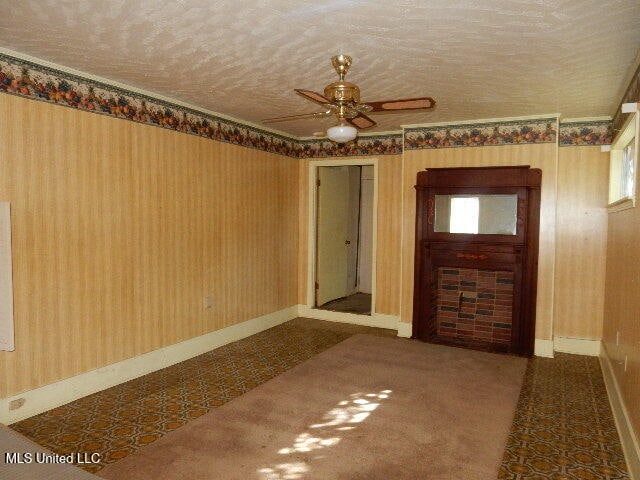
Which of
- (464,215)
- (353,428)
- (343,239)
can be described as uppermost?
(464,215)

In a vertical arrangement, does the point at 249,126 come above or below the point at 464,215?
above

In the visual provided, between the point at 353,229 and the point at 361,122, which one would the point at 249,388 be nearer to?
the point at 361,122

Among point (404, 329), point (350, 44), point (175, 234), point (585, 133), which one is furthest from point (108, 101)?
point (585, 133)

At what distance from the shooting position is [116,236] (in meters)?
4.00

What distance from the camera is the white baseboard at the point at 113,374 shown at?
3.33 meters

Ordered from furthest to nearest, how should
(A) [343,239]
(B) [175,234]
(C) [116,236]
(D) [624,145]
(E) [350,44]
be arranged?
(A) [343,239]
(B) [175,234]
(D) [624,145]
(C) [116,236]
(E) [350,44]

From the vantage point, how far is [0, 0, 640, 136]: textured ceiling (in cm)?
252

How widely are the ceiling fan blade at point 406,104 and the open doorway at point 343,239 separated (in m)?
3.97

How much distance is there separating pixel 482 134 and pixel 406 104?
119 inches

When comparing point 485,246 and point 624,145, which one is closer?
point 624,145

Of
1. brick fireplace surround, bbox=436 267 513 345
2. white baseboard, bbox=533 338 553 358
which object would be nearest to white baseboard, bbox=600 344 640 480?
white baseboard, bbox=533 338 553 358

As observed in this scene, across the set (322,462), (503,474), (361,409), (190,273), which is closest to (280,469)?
(322,462)

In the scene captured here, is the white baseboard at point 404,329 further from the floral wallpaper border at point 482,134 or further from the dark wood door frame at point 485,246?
the floral wallpaper border at point 482,134

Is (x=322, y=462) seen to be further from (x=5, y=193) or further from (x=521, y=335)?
(x=521, y=335)
